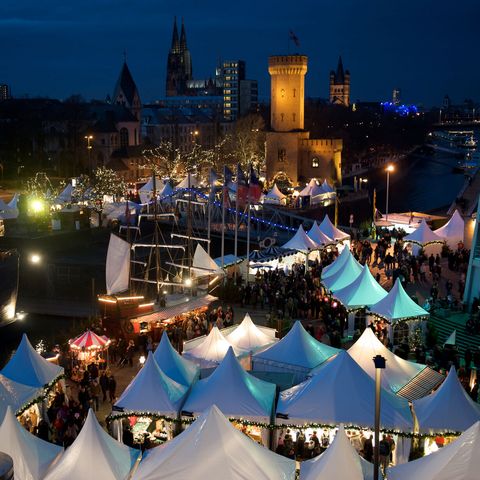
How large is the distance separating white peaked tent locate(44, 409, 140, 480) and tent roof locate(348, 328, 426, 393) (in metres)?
5.57

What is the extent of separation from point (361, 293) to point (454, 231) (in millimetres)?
10616

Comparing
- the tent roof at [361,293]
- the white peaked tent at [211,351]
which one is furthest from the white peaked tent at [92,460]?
the tent roof at [361,293]

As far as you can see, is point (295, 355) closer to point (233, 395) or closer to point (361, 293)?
point (233, 395)

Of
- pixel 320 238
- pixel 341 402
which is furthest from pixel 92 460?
pixel 320 238

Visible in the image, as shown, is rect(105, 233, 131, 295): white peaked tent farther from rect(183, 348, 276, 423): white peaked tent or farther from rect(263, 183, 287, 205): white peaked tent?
A: rect(263, 183, 287, 205): white peaked tent

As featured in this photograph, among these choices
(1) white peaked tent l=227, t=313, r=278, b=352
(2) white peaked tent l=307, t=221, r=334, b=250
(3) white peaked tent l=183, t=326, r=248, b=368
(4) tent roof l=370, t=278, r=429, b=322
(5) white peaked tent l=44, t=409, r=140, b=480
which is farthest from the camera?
(2) white peaked tent l=307, t=221, r=334, b=250

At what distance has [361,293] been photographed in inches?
858

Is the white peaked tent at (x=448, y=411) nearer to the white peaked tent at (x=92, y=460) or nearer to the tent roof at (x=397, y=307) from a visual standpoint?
the white peaked tent at (x=92, y=460)

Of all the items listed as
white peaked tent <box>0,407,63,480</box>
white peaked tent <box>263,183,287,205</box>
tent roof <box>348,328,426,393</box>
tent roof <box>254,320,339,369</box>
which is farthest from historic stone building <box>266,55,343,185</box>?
white peaked tent <box>0,407,63,480</box>

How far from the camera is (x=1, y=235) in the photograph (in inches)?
1608

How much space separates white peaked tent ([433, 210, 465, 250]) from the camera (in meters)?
30.7

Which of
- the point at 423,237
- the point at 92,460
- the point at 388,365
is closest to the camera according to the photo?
the point at 92,460

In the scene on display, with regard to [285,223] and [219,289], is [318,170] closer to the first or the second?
[285,223]

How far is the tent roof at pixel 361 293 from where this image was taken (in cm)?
2150
